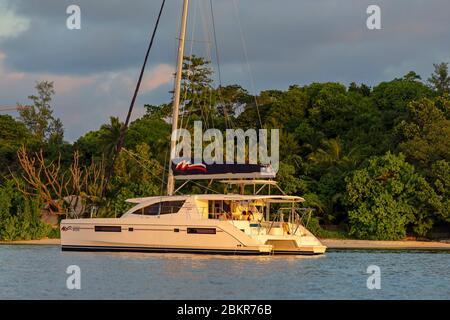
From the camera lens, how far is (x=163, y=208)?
34.7 meters

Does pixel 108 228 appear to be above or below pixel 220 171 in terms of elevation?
below

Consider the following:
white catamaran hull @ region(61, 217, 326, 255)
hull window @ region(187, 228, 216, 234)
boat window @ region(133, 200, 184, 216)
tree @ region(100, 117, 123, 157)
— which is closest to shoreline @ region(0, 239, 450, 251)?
white catamaran hull @ region(61, 217, 326, 255)

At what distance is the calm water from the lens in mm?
25125

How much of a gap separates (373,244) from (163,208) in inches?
520

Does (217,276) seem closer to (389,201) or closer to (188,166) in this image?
(188,166)

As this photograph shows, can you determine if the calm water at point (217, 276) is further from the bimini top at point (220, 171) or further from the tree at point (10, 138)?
the tree at point (10, 138)

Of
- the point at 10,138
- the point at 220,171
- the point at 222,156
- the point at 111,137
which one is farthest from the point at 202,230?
the point at 10,138

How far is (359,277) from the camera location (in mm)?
29438

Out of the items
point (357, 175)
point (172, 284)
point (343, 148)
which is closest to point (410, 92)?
point (343, 148)

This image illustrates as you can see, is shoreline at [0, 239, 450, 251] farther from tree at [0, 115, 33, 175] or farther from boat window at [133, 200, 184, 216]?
tree at [0, 115, 33, 175]

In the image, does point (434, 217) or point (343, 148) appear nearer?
point (434, 217)

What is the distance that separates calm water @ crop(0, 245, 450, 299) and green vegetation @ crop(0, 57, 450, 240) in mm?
6309
